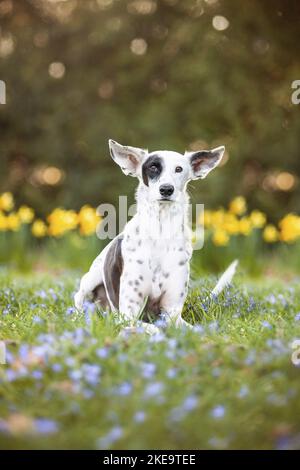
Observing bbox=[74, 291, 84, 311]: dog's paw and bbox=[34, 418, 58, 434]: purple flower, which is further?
bbox=[74, 291, 84, 311]: dog's paw

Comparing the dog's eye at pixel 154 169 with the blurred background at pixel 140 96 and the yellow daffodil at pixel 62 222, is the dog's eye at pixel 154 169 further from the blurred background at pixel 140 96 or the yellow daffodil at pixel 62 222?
the blurred background at pixel 140 96

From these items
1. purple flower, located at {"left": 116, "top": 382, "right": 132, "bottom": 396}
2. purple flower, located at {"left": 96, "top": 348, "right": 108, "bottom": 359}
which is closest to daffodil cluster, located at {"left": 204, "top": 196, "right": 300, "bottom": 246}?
purple flower, located at {"left": 96, "top": 348, "right": 108, "bottom": 359}

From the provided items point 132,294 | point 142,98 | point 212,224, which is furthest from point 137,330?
point 142,98

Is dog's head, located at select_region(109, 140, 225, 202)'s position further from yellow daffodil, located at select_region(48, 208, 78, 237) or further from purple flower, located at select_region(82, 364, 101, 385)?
yellow daffodil, located at select_region(48, 208, 78, 237)

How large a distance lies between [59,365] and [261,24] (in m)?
8.54

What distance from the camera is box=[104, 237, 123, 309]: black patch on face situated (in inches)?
167

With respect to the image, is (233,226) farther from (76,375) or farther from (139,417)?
(139,417)

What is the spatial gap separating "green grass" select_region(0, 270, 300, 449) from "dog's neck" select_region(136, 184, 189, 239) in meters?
0.75

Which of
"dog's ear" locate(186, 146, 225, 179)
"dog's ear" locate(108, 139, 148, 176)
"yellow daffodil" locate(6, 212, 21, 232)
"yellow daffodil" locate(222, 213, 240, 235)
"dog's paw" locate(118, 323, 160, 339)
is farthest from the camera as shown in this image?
"yellow daffodil" locate(6, 212, 21, 232)

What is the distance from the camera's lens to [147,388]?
259cm

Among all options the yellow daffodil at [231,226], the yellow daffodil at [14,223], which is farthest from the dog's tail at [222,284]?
the yellow daffodil at [14,223]

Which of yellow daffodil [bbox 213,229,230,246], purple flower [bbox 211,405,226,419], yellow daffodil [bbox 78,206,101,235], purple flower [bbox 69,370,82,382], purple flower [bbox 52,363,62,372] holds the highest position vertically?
yellow daffodil [bbox 78,206,101,235]

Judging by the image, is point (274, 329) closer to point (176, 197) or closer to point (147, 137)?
point (176, 197)
